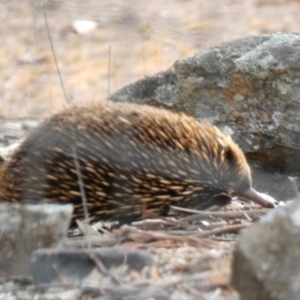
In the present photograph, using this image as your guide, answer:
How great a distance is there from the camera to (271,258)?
2.19m

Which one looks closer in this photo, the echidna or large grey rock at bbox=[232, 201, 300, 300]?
large grey rock at bbox=[232, 201, 300, 300]

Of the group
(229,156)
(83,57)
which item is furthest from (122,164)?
(83,57)

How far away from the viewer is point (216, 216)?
3.38m

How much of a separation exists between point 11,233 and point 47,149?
1.96 ft

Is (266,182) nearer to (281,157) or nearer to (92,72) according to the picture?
(281,157)

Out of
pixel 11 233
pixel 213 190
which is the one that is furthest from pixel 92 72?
pixel 11 233

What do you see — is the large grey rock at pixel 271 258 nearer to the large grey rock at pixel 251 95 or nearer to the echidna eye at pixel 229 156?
the echidna eye at pixel 229 156

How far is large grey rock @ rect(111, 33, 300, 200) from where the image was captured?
4.40m

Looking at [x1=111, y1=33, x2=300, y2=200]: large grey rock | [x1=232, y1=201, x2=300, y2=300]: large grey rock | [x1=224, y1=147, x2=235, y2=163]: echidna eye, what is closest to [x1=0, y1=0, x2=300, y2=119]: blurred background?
[x1=111, y1=33, x2=300, y2=200]: large grey rock

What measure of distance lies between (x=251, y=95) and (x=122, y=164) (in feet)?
4.29

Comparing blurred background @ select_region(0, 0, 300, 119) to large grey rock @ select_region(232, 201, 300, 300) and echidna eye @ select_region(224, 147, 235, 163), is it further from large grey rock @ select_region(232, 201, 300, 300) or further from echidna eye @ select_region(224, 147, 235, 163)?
large grey rock @ select_region(232, 201, 300, 300)

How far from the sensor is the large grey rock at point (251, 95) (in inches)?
173

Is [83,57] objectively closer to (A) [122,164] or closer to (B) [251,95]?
(B) [251,95]

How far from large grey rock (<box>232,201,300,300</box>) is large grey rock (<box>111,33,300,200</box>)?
2201mm
